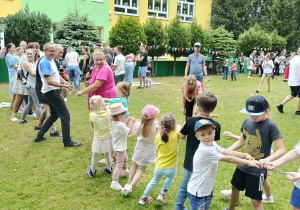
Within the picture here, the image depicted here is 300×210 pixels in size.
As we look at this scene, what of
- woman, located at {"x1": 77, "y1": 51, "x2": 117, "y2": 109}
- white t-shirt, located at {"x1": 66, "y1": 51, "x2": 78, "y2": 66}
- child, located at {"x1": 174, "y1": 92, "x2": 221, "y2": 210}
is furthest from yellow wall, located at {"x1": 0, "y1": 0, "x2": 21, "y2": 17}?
child, located at {"x1": 174, "y1": 92, "x2": 221, "y2": 210}

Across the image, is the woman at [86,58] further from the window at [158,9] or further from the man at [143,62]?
the window at [158,9]

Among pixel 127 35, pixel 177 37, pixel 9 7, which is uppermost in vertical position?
pixel 9 7

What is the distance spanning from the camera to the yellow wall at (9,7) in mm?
15844

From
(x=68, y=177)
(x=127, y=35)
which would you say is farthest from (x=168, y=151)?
(x=127, y=35)

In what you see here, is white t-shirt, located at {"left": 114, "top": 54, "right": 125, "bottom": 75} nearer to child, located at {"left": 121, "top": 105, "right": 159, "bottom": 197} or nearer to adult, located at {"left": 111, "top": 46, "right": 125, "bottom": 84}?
adult, located at {"left": 111, "top": 46, "right": 125, "bottom": 84}

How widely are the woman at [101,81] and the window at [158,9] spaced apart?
19509 millimetres

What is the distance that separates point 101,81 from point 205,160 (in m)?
2.85

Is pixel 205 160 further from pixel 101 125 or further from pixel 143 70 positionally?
pixel 143 70

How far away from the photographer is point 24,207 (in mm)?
3566

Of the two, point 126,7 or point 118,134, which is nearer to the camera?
point 118,134

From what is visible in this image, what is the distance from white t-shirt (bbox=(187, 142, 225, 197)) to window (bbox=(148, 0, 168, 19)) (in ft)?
72.4

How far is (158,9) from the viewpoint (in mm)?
24031

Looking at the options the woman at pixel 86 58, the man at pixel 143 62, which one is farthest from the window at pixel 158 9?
the woman at pixel 86 58

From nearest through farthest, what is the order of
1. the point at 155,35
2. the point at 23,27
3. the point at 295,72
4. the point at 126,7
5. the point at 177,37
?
the point at 295,72 < the point at 23,27 < the point at 155,35 < the point at 177,37 < the point at 126,7
